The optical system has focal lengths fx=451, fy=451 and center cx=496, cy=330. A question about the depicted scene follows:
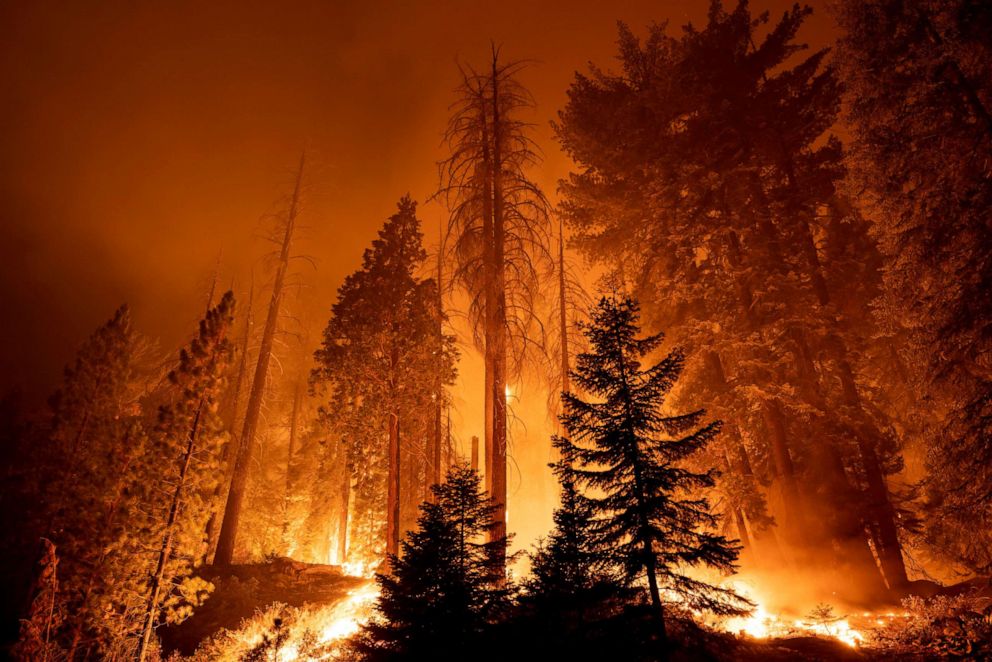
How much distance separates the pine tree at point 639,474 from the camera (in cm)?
579

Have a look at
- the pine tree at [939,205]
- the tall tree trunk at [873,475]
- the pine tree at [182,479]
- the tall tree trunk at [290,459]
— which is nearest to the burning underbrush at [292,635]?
the pine tree at [182,479]

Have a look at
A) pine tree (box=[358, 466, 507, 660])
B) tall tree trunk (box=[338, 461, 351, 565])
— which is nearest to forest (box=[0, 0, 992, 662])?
pine tree (box=[358, 466, 507, 660])

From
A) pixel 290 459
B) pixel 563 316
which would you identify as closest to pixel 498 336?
pixel 563 316

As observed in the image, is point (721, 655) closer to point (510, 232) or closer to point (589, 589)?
point (589, 589)

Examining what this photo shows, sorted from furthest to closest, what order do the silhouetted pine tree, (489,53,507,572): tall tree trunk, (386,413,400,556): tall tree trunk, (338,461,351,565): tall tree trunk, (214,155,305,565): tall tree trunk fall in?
(338,461,351,565): tall tree trunk < (214,155,305,565): tall tree trunk < (386,413,400,556): tall tree trunk < the silhouetted pine tree < (489,53,507,572): tall tree trunk

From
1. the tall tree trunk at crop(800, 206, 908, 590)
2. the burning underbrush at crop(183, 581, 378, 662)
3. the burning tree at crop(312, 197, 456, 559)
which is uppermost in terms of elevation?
the burning tree at crop(312, 197, 456, 559)

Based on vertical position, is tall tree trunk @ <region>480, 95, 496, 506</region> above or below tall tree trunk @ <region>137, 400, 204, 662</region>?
above

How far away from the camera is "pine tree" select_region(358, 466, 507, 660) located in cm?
610

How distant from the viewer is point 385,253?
18438 millimetres

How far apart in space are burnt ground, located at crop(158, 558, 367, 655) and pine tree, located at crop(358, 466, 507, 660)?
9.41 meters

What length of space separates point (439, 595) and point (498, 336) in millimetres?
6476

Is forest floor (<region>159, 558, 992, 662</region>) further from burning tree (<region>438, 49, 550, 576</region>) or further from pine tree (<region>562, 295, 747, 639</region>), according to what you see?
burning tree (<region>438, 49, 550, 576</region>)

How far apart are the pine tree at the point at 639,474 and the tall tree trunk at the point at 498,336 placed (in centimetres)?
445

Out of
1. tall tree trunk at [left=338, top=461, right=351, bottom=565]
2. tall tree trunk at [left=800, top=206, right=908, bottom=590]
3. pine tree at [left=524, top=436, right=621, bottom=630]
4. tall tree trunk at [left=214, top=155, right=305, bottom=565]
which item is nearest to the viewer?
pine tree at [left=524, top=436, right=621, bottom=630]
